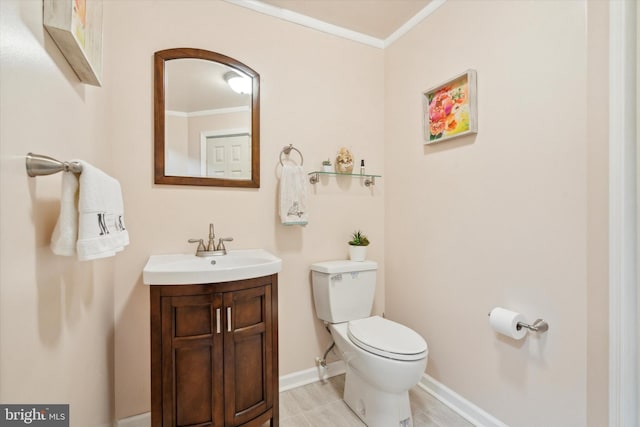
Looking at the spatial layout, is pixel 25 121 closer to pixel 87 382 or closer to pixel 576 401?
pixel 87 382

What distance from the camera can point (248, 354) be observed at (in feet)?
4.53

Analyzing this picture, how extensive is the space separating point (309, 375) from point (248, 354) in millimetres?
801

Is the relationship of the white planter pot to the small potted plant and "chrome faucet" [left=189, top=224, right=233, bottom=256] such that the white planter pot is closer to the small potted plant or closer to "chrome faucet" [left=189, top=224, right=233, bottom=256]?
the small potted plant

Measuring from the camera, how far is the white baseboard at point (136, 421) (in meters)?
1.53

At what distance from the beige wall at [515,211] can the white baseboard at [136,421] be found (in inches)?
65.7

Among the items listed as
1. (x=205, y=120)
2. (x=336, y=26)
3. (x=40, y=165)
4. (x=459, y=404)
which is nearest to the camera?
(x=40, y=165)

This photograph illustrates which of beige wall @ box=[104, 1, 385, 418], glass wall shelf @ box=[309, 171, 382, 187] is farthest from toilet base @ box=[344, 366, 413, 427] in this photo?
glass wall shelf @ box=[309, 171, 382, 187]

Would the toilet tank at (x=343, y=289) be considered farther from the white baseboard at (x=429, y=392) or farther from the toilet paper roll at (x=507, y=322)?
the toilet paper roll at (x=507, y=322)

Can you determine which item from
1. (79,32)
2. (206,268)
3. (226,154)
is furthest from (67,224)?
(226,154)

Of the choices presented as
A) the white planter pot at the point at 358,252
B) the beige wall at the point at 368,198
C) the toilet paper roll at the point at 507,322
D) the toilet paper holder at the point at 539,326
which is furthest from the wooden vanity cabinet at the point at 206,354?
the toilet paper holder at the point at 539,326

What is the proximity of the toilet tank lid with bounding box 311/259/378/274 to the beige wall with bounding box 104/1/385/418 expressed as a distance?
0.33 ft

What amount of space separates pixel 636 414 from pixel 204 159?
2.17 metres

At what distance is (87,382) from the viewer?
1.08 m

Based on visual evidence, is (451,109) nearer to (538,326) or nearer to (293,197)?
(293,197)
